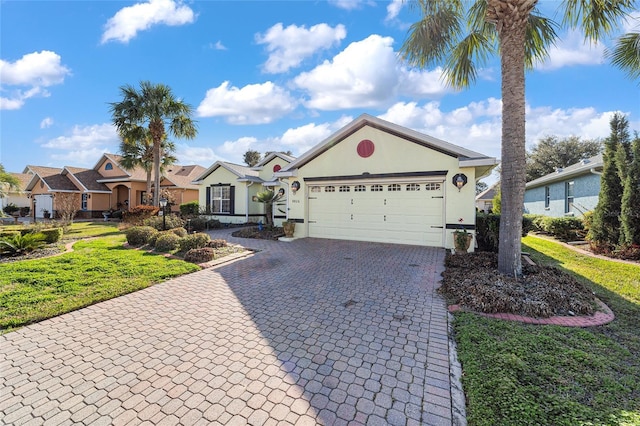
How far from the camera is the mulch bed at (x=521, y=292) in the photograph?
477 cm

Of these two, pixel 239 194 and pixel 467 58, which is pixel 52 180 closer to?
pixel 239 194

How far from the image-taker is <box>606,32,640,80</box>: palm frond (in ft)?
24.3

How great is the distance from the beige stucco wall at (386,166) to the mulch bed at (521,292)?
3304 mm

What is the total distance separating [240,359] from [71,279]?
5708 millimetres

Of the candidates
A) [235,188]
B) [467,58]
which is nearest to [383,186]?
[467,58]

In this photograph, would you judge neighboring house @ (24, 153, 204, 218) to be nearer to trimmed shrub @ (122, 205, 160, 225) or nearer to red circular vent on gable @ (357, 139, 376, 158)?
trimmed shrub @ (122, 205, 160, 225)

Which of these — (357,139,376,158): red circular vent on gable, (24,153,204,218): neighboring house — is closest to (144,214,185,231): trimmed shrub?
(357,139,376,158): red circular vent on gable

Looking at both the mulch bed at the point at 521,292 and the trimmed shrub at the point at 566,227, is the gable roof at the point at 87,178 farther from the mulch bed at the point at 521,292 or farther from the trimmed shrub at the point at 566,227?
the trimmed shrub at the point at 566,227

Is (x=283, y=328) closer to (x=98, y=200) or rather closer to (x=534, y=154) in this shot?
(x=98, y=200)

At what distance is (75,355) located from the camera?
11.8 ft

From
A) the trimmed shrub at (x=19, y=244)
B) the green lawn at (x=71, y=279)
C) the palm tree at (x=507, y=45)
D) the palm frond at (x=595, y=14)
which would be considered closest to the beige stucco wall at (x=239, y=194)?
the green lawn at (x=71, y=279)

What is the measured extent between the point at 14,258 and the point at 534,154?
147ft

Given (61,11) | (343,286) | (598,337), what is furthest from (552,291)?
(61,11)

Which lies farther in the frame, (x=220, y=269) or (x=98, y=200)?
(x=98, y=200)
